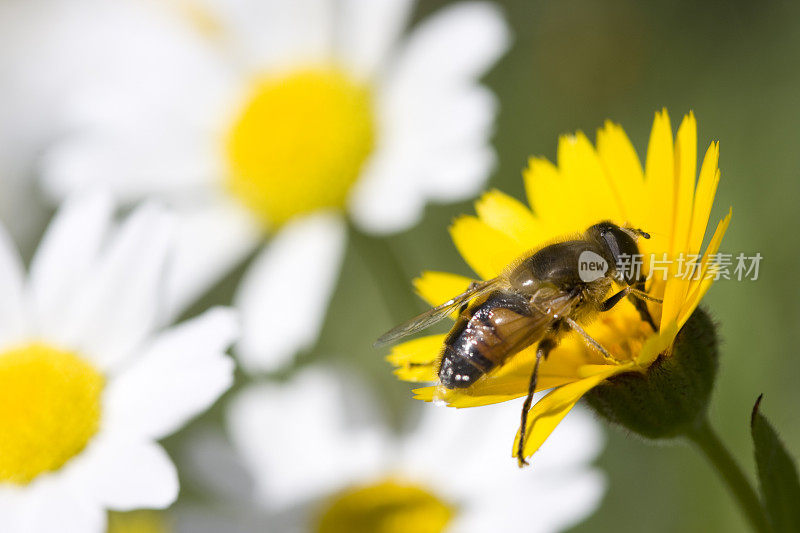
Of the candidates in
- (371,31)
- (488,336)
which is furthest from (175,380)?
(371,31)

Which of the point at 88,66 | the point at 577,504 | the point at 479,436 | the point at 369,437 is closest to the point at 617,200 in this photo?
the point at 577,504

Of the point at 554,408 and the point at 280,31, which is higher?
the point at 280,31

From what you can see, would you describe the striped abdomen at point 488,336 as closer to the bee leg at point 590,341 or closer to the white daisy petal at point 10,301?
the bee leg at point 590,341

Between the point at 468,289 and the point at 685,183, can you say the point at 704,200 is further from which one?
the point at 468,289

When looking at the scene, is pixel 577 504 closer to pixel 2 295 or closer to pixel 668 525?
pixel 668 525

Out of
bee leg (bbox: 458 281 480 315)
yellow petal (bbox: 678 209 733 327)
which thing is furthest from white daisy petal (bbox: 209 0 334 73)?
yellow petal (bbox: 678 209 733 327)

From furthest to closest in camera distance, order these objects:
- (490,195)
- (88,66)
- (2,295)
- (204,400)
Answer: (88,66) < (2,295) < (490,195) < (204,400)
